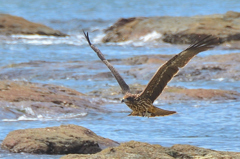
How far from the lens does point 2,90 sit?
1085cm

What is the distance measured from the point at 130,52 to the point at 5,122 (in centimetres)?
1183

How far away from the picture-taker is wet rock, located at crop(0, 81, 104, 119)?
10.2 metres

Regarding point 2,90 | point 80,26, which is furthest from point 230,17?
point 2,90

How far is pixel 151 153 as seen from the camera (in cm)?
606

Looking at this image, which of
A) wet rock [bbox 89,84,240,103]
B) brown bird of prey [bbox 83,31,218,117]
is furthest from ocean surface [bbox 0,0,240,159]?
brown bird of prey [bbox 83,31,218,117]

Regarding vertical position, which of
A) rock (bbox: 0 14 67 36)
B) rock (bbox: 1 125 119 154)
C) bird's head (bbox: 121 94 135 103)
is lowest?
rock (bbox: 1 125 119 154)

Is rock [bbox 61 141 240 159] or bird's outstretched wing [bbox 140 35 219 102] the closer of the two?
rock [bbox 61 141 240 159]

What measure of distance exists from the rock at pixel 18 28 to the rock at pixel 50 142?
64.2 ft

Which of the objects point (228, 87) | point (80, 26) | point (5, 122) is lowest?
point (5, 122)

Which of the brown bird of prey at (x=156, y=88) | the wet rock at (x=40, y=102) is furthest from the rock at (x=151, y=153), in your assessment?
the wet rock at (x=40, y=102)

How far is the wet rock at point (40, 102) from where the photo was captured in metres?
10.2

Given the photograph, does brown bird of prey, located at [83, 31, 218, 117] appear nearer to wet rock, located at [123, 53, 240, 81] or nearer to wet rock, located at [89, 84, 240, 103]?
wet rock, located at [89, 84, 240, 103]

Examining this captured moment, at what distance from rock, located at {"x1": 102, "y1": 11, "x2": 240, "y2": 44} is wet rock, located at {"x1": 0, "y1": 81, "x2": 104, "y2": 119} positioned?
12.3 metres

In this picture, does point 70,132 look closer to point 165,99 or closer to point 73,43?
point 165,99
